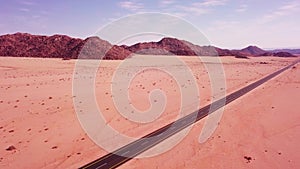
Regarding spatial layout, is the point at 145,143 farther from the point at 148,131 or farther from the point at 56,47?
the point at 56,47

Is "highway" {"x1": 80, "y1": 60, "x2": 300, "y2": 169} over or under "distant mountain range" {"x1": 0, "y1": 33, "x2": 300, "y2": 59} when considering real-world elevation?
under

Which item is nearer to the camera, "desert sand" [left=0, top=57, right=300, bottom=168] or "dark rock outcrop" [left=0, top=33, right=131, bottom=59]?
"desert sand" [left=0, top=57, right=300, bottom=168]

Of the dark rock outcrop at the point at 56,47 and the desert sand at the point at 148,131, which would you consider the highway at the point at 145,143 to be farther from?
the dark rock outcrop at the point at 56,47

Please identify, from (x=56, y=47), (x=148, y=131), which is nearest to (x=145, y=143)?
(x=148, y=131)

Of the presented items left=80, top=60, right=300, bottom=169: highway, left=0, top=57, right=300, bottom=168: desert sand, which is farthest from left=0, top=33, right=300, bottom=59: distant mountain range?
left=80, top=60, right=300, bottom=169: highway

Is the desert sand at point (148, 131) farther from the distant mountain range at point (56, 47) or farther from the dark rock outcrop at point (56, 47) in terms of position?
the dark rock outcrop at point (56, 47)

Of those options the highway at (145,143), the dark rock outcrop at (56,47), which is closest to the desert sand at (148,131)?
the highway at (145,143)

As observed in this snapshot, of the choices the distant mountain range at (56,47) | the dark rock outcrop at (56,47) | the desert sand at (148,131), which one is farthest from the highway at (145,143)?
the distant mountain range at (56,47)

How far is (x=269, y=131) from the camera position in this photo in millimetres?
30891

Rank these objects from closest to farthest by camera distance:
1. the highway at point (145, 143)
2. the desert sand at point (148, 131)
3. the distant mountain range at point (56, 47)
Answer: the highway at point (145, 143) → the desert sand at point (148, 131) → the distant mountain range at point (56, 47)

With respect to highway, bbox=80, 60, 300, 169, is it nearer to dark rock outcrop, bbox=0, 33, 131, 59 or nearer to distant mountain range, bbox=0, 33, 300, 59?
dark rock outcrop, bbox=0, 33, 131, 59

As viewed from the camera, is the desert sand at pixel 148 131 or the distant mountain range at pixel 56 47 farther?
the distant mountain range at pixel 56 47

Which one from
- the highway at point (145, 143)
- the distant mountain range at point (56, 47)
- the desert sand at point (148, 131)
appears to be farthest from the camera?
the distant mountain range at point (56, 47)

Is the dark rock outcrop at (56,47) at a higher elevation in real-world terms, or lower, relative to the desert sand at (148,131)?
higher
